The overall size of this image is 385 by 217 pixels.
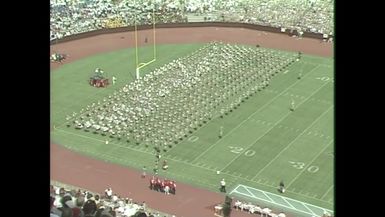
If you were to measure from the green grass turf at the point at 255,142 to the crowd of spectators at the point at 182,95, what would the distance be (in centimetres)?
40

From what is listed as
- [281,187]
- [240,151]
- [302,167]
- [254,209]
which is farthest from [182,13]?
[254,209]

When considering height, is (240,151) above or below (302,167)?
above

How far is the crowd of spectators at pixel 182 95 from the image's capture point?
64.1 feet

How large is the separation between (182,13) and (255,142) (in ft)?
52.0

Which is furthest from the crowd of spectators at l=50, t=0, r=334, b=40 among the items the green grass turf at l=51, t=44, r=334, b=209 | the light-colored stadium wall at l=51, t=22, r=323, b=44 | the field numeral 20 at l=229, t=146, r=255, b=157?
the field numeral 20 at l=229, t=146, r=255, b=157

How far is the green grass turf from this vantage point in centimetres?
1666

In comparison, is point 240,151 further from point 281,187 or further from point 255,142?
point 281,187

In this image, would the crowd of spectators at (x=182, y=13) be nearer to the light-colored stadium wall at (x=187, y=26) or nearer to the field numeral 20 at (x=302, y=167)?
the light-colored stadium wall at (x=187, y=26)

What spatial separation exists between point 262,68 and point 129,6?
36.3ft

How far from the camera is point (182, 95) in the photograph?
869 inches

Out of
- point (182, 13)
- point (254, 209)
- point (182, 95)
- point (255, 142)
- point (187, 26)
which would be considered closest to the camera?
point (254, 209)

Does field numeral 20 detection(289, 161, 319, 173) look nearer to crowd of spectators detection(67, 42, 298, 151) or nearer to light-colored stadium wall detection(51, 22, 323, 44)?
crowd of spectators detection(67, 42, 298, 151)
